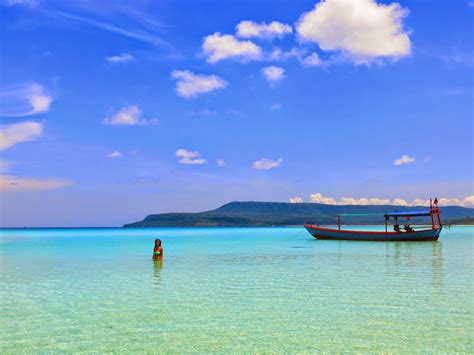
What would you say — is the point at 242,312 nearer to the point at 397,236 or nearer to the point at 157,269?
the point at 157,269

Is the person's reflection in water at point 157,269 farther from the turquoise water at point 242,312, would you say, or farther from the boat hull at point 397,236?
the boat hull at point 397,236

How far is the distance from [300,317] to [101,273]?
14055mm

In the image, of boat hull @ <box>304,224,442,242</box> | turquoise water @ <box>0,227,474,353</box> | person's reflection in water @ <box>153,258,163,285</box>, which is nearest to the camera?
turquoise water @ <box>0,227,474,353</box>

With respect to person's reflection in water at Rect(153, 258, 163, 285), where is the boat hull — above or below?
below

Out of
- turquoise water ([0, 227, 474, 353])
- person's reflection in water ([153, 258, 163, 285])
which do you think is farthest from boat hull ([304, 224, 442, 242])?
person's reflection in water ([153, 258, 163, 285])

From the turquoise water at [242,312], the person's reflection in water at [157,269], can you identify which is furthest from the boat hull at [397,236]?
the person's reflection in water at [157,269]

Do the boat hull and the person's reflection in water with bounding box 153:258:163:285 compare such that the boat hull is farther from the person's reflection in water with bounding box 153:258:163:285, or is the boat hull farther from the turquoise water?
the person's reflection in water with bounding box 153:258:163:285

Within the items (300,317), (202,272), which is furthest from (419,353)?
(202,272)

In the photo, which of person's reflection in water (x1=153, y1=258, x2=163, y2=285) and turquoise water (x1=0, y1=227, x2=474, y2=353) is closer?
turquoise water (x1=0, y1=227, x2=474, y2=353)

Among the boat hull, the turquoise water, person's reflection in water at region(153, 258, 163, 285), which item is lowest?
the boat hull

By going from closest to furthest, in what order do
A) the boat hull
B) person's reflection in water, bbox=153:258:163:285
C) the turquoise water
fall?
the turquoise water < person's reflection in water, bbox=153:258:163:285 < the boat hull

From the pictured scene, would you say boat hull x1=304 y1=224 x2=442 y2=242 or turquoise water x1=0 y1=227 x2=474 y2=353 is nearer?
turquoise water x1=0 y1=227 x2=474 y2=353

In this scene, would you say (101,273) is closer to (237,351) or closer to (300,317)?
(300,317)

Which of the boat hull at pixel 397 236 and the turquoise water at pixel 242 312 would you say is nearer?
the turquoise water at pixel 242 312
